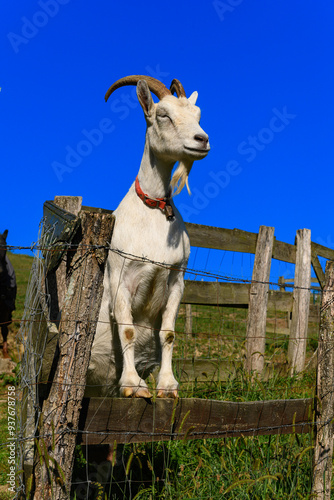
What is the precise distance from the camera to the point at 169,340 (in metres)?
3.09

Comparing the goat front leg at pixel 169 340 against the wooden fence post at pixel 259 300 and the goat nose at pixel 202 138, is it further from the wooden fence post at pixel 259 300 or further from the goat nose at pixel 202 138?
the wooden fence post at pixel 259 300

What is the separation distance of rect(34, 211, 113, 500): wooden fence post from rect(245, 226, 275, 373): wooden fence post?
3.58 metres

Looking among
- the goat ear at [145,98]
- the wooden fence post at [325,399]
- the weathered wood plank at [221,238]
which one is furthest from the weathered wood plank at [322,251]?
the goat ear at [145,98]

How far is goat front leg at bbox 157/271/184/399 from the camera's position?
9.52 ft

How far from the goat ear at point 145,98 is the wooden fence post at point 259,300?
319cm

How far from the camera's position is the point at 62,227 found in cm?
270

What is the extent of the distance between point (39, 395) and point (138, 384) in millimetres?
572

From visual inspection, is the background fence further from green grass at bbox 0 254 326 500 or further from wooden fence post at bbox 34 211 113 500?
green grass at bbox 0 254 326 500

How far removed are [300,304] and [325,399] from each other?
13.0ft

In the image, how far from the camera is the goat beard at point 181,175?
321cm

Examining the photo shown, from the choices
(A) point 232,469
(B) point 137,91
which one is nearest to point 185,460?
(A) point 232,469

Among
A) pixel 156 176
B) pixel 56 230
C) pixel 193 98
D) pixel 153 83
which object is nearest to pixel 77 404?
pixel 56 230

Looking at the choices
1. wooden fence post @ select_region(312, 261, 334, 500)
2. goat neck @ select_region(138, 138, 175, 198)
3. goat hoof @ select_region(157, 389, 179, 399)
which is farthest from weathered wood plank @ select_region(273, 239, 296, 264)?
goat hoof @ select_region(157, 389, 179, 399)

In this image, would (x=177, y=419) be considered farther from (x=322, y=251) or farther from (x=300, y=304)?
(x=322, y=251)
